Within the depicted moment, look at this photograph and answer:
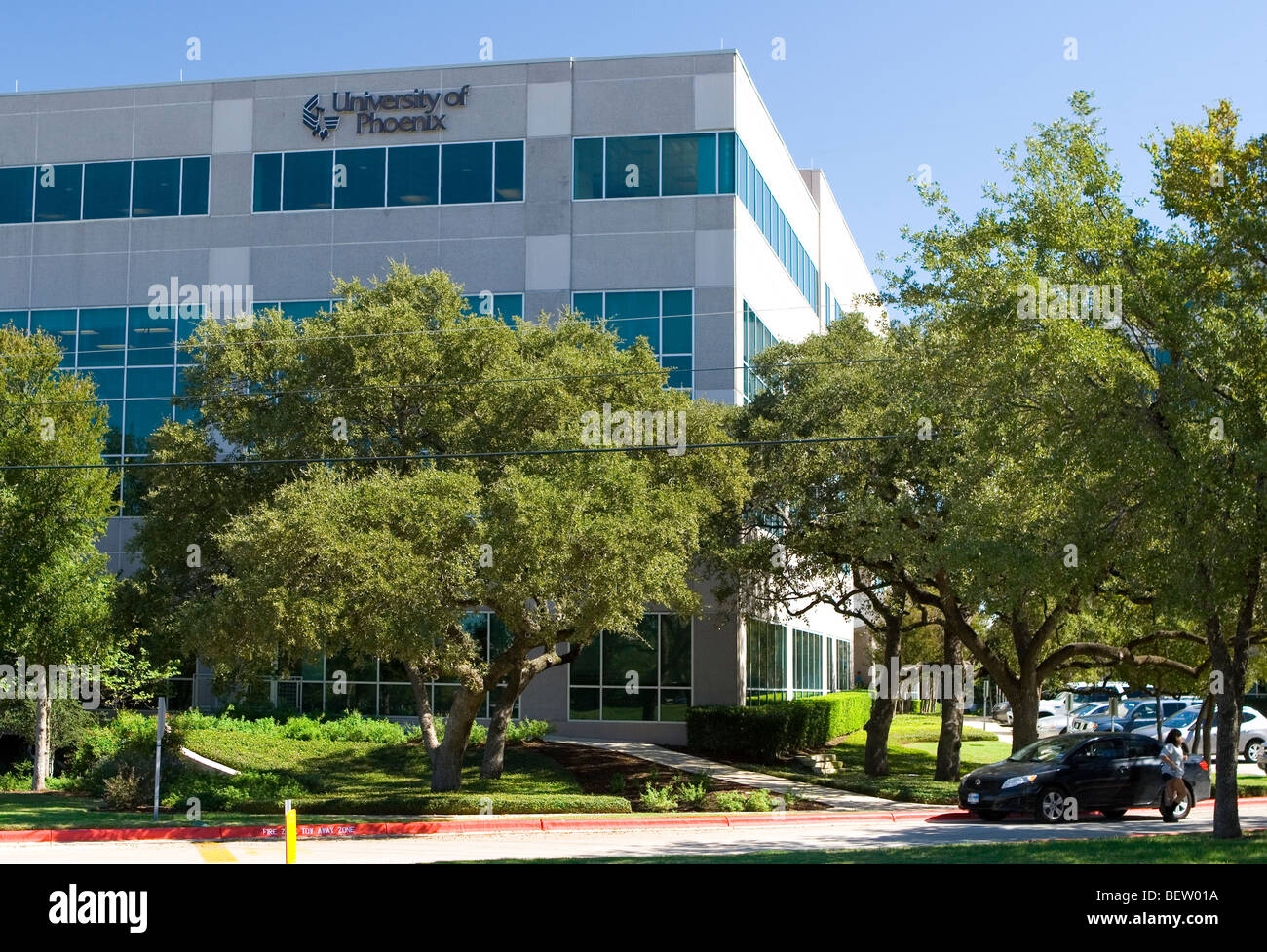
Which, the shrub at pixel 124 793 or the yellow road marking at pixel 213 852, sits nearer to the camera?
the yellow road marking at pixel 213 852

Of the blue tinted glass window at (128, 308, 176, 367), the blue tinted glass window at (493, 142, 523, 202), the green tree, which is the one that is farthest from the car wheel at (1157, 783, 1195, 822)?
the blue tinted glass window at (128, 308, 176, 367)

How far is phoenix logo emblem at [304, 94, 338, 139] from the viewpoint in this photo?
39.4m

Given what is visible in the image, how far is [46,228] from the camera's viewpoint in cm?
4062

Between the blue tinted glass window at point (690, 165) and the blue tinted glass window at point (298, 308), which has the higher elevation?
the blue tinted glass window at point (690, 165)

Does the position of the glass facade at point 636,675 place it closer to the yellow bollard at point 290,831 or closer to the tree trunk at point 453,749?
the tree trunk at point 453,749

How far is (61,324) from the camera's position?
132 ft

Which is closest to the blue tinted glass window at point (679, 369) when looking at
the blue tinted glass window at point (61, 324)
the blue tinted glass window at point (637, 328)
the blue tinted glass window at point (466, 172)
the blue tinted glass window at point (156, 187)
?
the blue tinted glass window at point (637, 328)

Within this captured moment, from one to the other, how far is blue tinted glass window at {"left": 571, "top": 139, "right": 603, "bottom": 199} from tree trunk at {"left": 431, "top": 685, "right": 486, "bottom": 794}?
60.5ft

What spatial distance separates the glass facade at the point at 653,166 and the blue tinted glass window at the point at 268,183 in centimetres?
929

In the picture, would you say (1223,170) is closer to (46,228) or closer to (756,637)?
(756,637)

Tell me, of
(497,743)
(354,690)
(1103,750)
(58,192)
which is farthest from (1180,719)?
(58,192)

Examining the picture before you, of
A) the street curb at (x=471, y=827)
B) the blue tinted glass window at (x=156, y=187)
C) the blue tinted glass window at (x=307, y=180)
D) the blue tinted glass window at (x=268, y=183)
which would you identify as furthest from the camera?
the blue tinted glass window at (x=156, y=187)

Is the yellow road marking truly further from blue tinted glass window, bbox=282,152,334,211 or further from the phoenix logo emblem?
the phoenix logo emblem

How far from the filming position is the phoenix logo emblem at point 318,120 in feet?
129
